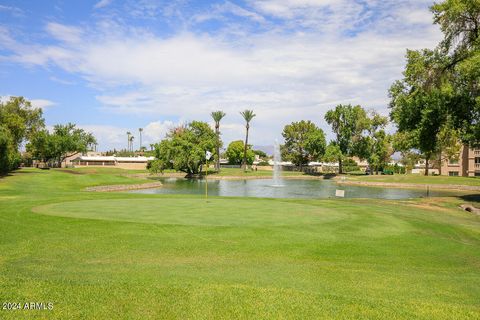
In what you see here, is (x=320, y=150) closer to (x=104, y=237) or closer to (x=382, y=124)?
(x=382, y=124)

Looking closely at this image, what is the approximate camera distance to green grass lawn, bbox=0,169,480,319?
25.9ft

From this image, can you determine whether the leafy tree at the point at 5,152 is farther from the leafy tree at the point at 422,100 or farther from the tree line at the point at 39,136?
the leafy tree at the point at 422,100

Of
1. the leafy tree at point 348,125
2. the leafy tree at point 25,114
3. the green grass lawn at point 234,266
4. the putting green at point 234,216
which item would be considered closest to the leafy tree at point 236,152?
the leafy tree at point 348,125

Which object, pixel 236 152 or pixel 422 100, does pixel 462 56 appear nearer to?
pixel 422 100

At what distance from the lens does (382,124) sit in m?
106

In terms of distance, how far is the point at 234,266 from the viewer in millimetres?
10586

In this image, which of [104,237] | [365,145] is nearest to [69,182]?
[104,237]

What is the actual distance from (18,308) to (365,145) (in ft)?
348

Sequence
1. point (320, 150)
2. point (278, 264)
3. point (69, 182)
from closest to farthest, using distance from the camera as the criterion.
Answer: point (278, 264), point (69, 182), point (320, 150)

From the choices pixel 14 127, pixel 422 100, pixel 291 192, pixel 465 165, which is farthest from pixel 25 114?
pixel 465 165

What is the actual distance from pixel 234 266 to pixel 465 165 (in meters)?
110

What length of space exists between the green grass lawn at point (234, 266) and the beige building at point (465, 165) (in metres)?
94.9

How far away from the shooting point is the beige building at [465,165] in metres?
99.2

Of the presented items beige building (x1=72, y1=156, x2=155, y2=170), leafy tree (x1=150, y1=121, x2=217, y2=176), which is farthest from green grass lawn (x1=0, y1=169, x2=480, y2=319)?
beige building (x1=72, y1=156, x2=155, y2=170)
